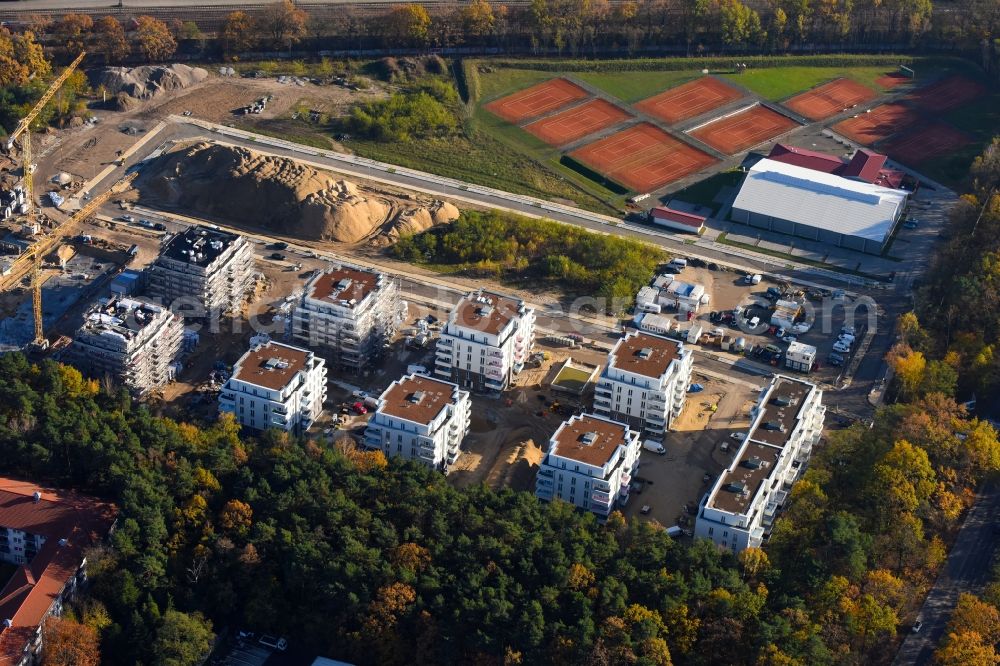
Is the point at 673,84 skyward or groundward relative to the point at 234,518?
skyward

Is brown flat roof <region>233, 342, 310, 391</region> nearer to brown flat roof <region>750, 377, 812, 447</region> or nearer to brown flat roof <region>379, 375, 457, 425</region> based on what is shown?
brown flat roof <region>379, 375, 457, 425</region>

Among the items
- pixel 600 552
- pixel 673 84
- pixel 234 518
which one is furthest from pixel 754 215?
pixel 234 518

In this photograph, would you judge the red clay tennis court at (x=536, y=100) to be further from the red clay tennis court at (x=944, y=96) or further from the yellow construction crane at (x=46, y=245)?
the yellow construction crane at (x=46, y=245)

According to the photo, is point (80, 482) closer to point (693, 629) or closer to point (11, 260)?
point (11, 260)

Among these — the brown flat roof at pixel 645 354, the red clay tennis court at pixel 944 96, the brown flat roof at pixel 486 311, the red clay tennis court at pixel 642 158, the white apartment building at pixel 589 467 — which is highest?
the red clay tennis court at pixel 944 96

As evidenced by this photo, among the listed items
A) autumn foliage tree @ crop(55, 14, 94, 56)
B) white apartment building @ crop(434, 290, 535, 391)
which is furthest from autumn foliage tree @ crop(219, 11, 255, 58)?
white apartment building @ crop(434, 290, 535, 391)

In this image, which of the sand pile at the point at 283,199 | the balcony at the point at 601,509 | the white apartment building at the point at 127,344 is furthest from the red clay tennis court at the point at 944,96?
the white apartment building at the point at 127,344
